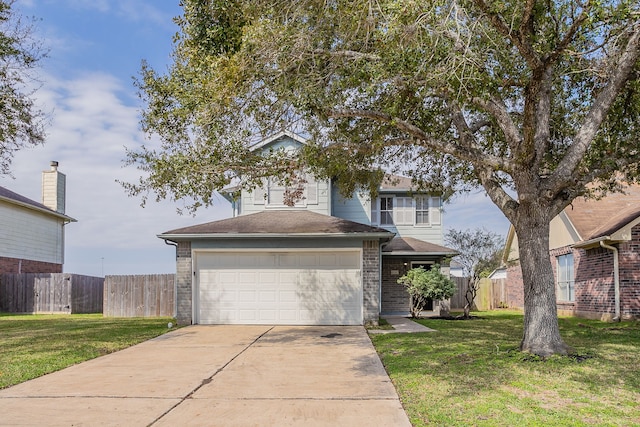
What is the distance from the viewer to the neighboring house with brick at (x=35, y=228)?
23.5m

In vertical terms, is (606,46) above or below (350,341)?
above

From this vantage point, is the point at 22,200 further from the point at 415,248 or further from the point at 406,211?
the point at 415,248

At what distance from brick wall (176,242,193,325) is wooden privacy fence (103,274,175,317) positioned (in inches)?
194

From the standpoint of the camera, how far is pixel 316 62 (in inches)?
364

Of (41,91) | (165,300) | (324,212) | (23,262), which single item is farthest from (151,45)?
(23,262)

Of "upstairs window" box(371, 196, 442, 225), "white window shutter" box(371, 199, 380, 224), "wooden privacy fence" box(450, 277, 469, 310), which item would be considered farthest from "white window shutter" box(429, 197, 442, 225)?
"wooden privacy fence" box(450, 277, 469, 310)

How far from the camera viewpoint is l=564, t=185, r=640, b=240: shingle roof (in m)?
16.7

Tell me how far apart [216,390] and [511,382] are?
3.93m

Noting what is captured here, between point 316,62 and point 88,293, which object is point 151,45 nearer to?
point 316,62

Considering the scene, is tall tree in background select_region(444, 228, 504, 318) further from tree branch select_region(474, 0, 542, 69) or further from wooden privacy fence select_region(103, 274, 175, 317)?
tree branch select_region(474, 0, 542, 69)

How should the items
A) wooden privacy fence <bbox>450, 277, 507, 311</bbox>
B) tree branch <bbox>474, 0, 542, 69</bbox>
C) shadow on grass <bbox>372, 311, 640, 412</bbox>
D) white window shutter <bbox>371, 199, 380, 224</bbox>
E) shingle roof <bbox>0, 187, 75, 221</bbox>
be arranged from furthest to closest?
1. wooden privacy fence <bbox>450, 277, 507, 311</bbox>
2. shingle roof <bbox>0, 187, 75, 221</bbox>
3. white window shutter <bbox>371, 199, 380, 224</bbox>
4. tree branch <bbox>474, 0, 542, 69</bbox>
5. shadow on grass <bbox>372, 311, 640, 412</bbox>

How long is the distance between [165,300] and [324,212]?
722 centimetres

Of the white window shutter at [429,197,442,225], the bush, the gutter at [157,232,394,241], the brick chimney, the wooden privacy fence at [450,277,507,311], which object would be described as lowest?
the wooden privacy fence at [450,277,507,311]

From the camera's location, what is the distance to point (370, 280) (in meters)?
15.1
